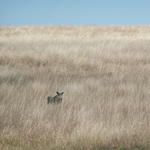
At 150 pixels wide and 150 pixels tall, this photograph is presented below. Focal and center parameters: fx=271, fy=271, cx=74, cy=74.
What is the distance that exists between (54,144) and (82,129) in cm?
57

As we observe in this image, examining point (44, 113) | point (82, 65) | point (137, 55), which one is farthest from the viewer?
point (137, 55)

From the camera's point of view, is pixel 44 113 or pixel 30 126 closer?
pixel 30 126

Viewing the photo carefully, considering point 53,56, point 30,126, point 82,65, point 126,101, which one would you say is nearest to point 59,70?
point 82,65

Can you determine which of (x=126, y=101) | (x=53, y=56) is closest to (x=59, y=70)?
(x=53, y=56)

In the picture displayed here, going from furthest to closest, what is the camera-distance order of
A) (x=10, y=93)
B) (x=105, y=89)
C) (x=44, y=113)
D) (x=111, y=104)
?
(x=105, y=89) → (x=10, y=93) → (x=111, y=104) → (x=44, y=113)

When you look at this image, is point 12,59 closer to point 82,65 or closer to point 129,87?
point 82,65

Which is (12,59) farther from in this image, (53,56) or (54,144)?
(54,144)

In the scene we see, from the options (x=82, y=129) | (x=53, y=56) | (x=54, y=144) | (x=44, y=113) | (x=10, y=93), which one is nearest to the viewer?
(x=54, y=144)

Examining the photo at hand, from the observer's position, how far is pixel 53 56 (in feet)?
45.3

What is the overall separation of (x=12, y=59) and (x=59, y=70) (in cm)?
314

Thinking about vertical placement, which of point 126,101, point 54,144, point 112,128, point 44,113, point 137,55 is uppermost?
point 137,55

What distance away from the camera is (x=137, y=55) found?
14.9 m

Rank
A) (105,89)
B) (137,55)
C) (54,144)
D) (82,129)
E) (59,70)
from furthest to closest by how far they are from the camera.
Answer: (137,55), (59,70), (105,89), (82,129), (54,144)

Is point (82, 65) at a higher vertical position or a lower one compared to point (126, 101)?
higher
